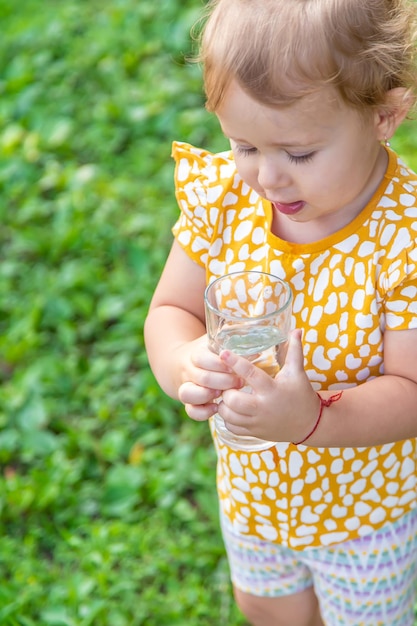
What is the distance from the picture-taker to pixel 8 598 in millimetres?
2361

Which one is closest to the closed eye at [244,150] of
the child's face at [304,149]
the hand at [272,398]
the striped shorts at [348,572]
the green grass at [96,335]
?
the child's face at [304,149]

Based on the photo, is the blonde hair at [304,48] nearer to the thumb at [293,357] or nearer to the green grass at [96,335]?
the thumb at [293,357]

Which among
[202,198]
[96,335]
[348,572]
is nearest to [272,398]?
[202,198]

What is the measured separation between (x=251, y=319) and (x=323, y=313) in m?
0.20

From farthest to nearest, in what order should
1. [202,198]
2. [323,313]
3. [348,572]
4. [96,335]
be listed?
1. [96,335]
2. [348,572]
3. [202,198]
4. [323,313]

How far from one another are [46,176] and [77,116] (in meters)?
0.46

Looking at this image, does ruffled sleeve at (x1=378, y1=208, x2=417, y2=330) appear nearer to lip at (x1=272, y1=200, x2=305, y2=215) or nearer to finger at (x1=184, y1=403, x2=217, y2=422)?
lip at (x1=272, y1=200, x2=305, y2=215)

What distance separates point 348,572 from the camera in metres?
1.83

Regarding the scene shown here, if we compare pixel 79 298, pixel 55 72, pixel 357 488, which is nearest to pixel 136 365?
pixel 79 298

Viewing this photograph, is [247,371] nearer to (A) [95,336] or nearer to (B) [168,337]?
(B) [168,337]

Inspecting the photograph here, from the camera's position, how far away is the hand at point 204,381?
1472mm

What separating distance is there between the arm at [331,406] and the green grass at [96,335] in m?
0.96

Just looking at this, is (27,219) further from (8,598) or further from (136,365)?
(8,598)

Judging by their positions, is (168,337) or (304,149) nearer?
(304,149)
